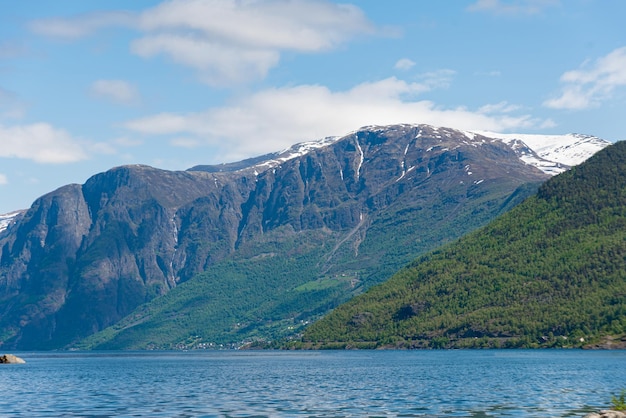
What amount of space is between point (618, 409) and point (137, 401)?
191 ft

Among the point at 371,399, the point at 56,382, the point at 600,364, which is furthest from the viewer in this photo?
the point at 600,364

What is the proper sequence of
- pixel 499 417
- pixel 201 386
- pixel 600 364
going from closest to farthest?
pixel 499 417 → pixel 201 386 → pixel 600 364

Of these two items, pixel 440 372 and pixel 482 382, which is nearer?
pixel 482 382

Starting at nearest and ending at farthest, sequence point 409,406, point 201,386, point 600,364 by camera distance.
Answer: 1. point 409,406
2. point 201,386
3. point 600,364

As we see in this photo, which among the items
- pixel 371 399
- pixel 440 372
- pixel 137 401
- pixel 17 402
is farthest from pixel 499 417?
pixel 440 372

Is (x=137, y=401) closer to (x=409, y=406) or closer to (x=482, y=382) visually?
(x=409, y=406)

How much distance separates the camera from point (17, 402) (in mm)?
115500

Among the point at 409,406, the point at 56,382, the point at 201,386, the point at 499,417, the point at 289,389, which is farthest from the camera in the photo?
the point at 56,382

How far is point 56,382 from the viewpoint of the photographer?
167250 mm

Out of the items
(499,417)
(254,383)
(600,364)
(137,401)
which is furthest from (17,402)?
(600,364)

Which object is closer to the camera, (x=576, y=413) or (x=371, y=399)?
(x=576, y=413)

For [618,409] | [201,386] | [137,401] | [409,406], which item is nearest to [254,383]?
[201,386]

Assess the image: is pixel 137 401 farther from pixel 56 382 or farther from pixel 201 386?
pixel 56 382

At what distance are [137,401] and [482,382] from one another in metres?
52.7
